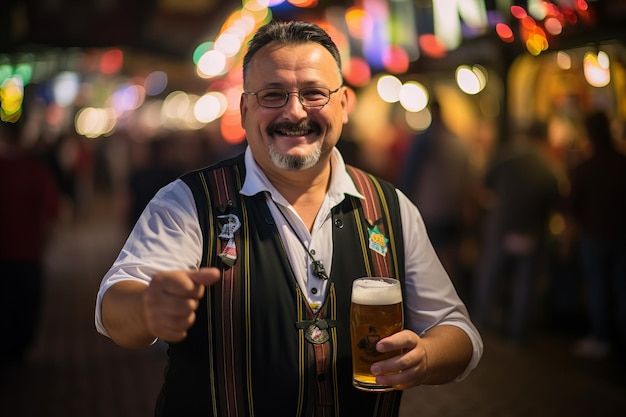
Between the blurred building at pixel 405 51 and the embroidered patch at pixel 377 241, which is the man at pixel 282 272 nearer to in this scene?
the embroidered patch at pixel 377 241

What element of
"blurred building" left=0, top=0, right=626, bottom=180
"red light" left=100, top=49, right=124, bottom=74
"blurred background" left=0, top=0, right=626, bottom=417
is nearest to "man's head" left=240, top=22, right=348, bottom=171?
"blurred background" left=0, top=0, right=626, bottom=417

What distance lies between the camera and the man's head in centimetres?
231

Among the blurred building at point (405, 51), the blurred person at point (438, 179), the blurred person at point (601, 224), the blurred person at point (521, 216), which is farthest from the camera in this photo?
the blurred person at point (438, 179)

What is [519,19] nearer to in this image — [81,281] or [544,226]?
[544,226]

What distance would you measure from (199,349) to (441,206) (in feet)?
17.5

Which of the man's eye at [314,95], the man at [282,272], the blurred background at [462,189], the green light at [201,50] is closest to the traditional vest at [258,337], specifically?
the man at [282,272]

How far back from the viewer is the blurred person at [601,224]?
19.7ft

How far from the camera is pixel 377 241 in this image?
7.83ft

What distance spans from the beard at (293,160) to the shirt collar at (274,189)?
84mm

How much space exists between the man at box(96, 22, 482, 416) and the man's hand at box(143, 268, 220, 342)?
210mm

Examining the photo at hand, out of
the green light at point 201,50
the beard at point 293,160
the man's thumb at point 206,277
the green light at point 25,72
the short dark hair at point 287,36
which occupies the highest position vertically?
the green light at point 201,50

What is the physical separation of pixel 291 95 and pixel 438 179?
5.17m

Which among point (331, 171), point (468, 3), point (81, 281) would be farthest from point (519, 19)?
point (81, 281)

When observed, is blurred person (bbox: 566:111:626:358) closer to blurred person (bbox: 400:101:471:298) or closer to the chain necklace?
blurred person (bbox: 400:101:471:298)
